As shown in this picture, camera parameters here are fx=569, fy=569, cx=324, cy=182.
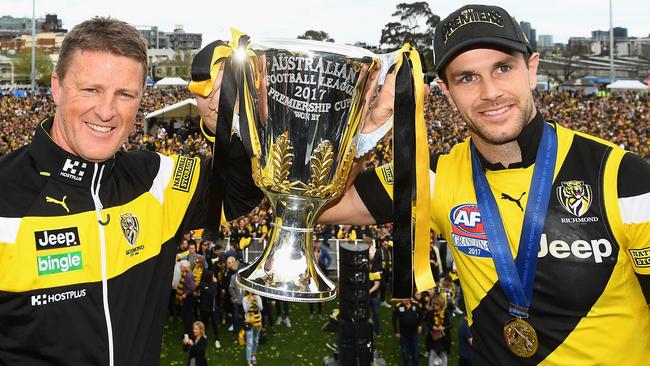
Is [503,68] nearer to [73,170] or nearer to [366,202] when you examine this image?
→ [366,202]

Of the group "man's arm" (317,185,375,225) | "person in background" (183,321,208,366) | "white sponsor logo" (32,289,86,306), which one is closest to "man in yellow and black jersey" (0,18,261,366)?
"white sponsor logo" (32,289,86,306)

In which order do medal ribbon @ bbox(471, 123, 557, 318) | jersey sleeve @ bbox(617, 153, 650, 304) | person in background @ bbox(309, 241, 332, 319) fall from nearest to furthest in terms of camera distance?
jersey sleeve @ bbox(617, 153, 650, 304), medal ribbon @ bbox(471, 123, 557, 318), person in background @ bbox(309, 241, 332, 319)

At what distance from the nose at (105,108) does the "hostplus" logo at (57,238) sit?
37 cm

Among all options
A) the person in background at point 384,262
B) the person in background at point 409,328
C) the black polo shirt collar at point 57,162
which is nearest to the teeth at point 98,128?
the black polo shirt collar at point 57,162

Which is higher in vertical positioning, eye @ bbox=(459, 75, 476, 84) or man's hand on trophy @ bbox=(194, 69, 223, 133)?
→ eye @ bbox=(459, 75, 476, 84)

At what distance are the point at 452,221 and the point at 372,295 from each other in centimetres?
712

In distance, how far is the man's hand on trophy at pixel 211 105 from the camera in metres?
2.02

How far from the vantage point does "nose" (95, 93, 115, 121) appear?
1766 mm

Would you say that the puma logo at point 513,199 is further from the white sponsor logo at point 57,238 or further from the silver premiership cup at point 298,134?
the white sponsor logo at point 57,238

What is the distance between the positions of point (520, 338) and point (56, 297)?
1.44 m

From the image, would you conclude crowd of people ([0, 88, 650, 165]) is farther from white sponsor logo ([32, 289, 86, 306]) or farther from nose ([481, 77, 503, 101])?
white sponsor logo ([32, 289, 86, 306])

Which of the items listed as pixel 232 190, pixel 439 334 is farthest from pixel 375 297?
pixel 232 190

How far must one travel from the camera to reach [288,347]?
28.3ft

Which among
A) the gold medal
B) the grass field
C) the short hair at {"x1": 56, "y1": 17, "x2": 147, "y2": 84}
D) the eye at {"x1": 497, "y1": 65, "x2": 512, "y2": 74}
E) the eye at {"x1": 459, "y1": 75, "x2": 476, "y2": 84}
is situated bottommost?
the grass field
